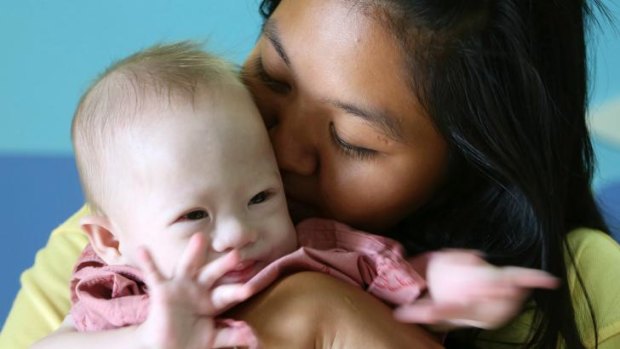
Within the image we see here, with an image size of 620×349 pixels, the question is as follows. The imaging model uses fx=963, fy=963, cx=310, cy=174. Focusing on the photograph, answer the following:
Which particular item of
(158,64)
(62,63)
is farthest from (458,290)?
(62,63)

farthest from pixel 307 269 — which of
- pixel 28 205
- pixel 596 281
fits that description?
pixel 28 205

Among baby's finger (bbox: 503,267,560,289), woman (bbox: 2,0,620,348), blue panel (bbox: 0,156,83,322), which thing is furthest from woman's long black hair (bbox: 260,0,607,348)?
blue panel (bbox: 0,156,83,322)

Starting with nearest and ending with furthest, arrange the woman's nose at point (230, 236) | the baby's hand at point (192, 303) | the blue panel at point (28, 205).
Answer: the baby's hand at point (192, 303) < the woman's nose at point (230, 236) < the blue panel at point (28, 205)

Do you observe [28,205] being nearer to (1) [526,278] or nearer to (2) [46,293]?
(2) [46,293]

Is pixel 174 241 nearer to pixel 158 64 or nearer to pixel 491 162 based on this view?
pixel 158 64

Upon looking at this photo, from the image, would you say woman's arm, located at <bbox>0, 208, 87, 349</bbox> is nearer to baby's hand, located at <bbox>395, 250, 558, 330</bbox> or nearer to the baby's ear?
the baby's ear

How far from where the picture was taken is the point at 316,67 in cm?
99

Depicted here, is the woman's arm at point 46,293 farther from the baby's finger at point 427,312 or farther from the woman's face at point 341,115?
the baby's finger at point 427,312

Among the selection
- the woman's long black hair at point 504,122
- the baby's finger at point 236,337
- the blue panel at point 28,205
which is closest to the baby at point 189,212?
the baby's finger at point 236,337

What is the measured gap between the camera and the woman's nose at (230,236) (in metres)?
0.91

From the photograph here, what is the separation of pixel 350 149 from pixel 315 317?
21 cm

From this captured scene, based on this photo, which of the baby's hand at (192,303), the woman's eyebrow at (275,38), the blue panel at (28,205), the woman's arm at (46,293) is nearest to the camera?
the baby's hand at (192,303)

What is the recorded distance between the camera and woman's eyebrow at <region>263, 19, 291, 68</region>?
1.02 meters

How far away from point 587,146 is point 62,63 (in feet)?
4.48
